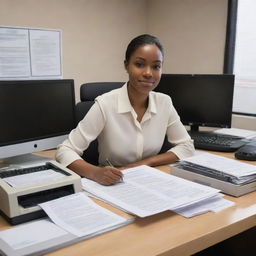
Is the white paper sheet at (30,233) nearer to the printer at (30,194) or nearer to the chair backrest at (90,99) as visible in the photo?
the printer at (30,194)

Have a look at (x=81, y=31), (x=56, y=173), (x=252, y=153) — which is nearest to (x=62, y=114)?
(x=56, y=173)

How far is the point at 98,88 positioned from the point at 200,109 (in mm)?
695

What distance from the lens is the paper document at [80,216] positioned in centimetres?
89

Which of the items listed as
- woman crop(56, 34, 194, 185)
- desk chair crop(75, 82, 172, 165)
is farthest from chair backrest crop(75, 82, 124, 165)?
woman crop(56, 34, 194, 185)

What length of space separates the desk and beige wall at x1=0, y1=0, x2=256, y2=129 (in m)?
1.58

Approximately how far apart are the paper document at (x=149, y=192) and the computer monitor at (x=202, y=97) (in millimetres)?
979

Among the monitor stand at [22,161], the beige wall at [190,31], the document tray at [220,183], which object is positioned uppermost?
the beige wall at [190,31]

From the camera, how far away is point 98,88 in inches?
87.4

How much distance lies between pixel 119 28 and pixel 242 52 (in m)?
1.14

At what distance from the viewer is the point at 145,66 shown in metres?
1.44

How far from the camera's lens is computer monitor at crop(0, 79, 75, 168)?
136 centimetres

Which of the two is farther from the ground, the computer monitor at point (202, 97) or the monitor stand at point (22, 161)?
the computer monitor at point (202, 97)

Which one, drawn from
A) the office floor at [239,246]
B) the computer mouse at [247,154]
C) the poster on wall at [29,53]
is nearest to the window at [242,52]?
the computer mouse at [247,154]

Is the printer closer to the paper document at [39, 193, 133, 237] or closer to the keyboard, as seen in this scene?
the paper document at [39, 193, 133, 237]
